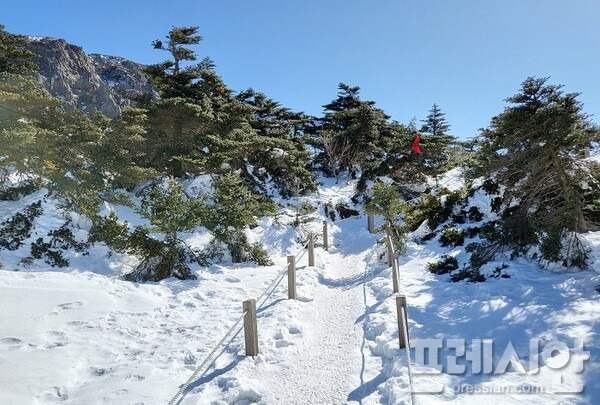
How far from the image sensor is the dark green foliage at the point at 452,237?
37.4 ft

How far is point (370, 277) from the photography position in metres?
9.55

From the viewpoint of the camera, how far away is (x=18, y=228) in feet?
34.3

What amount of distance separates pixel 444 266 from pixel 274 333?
19.6 ft

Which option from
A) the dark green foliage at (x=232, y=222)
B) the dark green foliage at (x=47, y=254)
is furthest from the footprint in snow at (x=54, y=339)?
the dark green foliage at (x=232, y=222)

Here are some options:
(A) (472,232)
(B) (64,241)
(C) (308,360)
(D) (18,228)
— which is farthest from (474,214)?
(D) (18,228)

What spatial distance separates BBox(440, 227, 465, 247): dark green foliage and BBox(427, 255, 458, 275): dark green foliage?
1.91 m

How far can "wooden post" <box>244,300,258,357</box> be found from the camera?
16.1 feet

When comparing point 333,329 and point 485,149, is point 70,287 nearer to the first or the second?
point 333,329

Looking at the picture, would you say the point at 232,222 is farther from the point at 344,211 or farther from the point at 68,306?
the point at 344,211

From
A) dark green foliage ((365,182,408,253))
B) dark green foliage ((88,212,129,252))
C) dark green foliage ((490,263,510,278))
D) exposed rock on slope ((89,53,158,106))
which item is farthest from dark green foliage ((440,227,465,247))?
exposed rock on slope ((89,53,158,106))

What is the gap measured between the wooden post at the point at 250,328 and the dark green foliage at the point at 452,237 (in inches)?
348

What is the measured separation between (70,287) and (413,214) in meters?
13.7

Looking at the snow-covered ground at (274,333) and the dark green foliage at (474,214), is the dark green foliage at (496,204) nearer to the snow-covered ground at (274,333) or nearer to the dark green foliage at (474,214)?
the dark green foliage at (474,214)

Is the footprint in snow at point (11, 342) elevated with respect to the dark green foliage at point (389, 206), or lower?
lower
